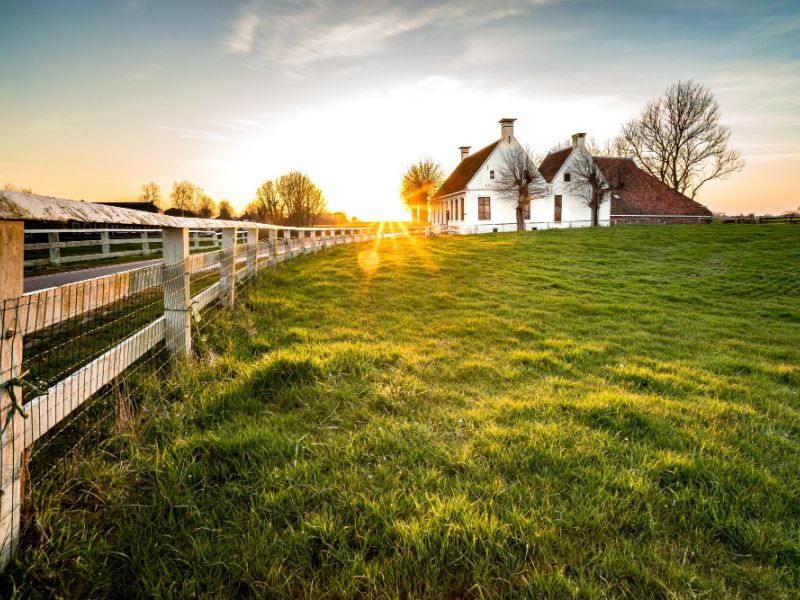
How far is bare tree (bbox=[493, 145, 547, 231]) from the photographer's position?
3715cm

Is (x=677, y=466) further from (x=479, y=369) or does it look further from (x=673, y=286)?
(x=673, y=286)

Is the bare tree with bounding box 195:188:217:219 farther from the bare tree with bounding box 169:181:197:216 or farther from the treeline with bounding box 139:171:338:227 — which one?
the treeline with bounding box 139:171:338:227

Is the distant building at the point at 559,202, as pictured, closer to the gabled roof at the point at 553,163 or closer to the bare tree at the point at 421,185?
the gabled roof at the point at 553,163

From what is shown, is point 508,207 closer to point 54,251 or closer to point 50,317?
A: point 54,251

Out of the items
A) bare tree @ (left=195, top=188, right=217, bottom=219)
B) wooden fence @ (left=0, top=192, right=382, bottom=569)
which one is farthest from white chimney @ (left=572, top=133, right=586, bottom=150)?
bare tree @ (left=195, top=188, right=217, bottom=219)

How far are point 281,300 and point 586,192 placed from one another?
3997 centimetres

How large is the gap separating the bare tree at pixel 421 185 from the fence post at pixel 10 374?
192 feet

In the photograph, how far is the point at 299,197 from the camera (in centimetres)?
6462

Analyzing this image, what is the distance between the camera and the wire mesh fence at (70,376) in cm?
188

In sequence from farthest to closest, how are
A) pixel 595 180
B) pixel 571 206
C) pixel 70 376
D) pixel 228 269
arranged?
pixel 571 206 < pixel 595 180 < pixel 228 269 < pixel 70 376

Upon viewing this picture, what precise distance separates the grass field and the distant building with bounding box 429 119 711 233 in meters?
35.8

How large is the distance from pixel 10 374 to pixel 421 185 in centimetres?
6012

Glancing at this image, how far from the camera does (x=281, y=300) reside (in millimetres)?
8031

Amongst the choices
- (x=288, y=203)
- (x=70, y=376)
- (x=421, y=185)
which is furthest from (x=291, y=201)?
(x=70, y=376)
